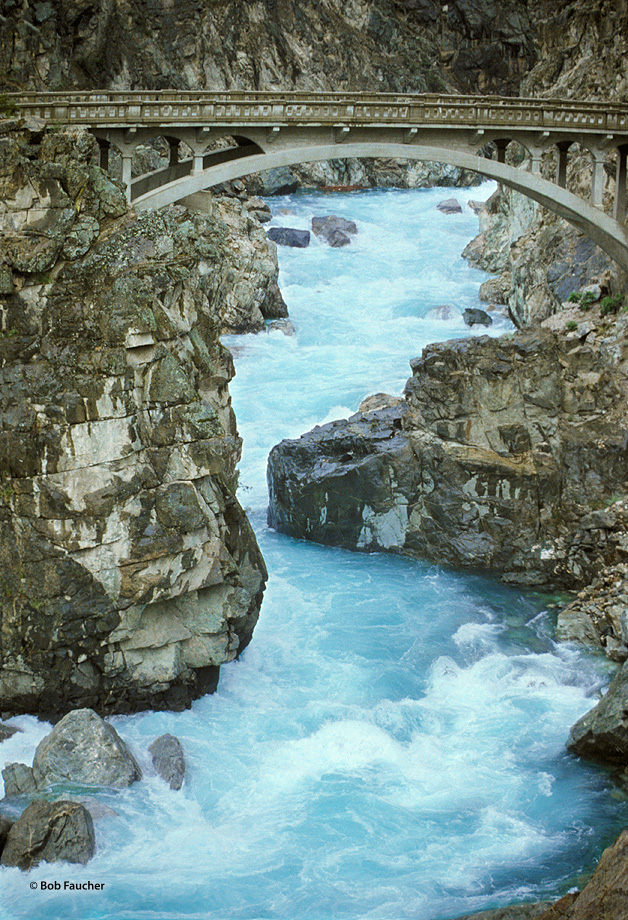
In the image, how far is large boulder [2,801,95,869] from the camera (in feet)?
46.6

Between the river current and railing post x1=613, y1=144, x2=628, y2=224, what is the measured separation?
40.0 ft

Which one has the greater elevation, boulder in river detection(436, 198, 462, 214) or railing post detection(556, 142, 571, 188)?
boulder in river detection(436, 198, 462, 214)

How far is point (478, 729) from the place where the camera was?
18203 mm

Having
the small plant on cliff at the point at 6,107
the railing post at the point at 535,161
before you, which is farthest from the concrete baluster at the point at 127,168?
the railing post at the point at 535,161

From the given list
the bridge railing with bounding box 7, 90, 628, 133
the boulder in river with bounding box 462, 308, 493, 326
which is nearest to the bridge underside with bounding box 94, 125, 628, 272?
the bridge railing with bounding box 7, 90, 628, 133

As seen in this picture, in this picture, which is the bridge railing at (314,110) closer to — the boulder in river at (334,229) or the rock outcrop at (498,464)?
the rock outcrop at (498,464)

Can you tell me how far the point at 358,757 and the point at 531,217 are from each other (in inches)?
966

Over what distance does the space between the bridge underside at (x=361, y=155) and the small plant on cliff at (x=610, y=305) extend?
214 cm

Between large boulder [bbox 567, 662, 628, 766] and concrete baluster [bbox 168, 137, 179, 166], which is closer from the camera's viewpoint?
large boulder [bbox 567, 662, 628, 766]

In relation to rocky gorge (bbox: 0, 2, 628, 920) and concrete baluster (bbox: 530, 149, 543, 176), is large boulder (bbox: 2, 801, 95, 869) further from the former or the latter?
concrete baluster (bbox: 530, 149, 543, 176)

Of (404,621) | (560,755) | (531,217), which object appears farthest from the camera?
(531,217)

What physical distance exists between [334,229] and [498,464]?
25.8 meters

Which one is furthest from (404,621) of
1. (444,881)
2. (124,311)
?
(124,311)

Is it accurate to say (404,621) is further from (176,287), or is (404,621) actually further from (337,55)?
(337,55)
